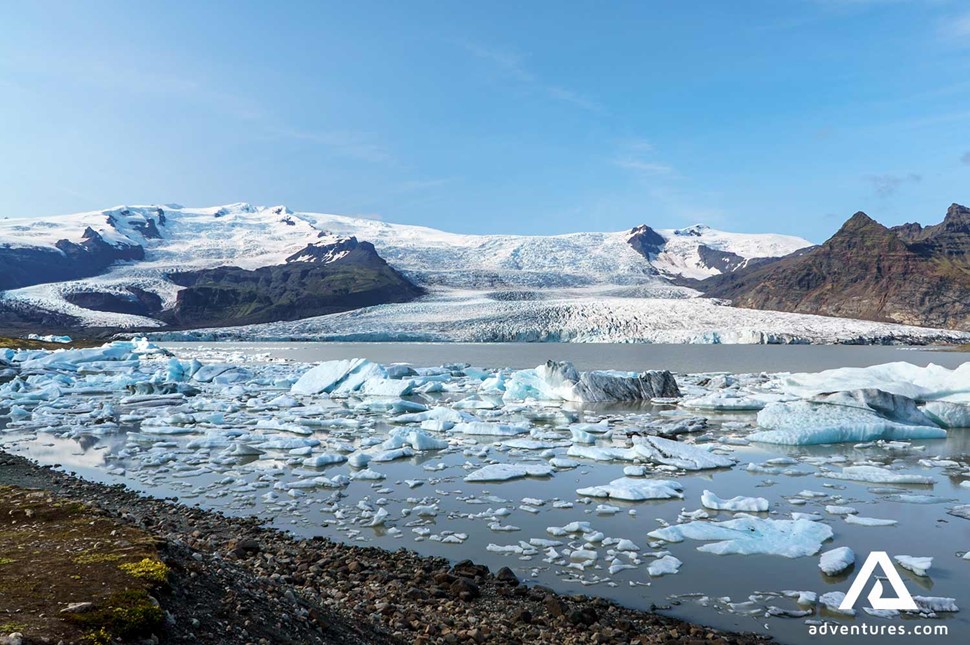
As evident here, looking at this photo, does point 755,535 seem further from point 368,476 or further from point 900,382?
point 900,382

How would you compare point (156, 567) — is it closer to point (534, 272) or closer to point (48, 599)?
point (48, 599)

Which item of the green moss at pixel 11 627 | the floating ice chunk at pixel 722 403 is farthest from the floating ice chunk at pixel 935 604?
the floating ice chunk at pixel 722 403

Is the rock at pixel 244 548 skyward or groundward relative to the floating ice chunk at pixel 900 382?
groundward

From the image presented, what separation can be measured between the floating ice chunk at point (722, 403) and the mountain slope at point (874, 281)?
8535 centimetres

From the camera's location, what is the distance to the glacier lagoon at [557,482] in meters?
6.22

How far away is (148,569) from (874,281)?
116m

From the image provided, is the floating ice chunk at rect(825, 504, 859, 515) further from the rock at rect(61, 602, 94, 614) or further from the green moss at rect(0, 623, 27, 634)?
the green moss at rect(0, 623, 27, 634)

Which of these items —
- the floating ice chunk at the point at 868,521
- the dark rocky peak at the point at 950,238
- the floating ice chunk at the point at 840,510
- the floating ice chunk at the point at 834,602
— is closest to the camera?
the floating ice chunk at the point at 834,602

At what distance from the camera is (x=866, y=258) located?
343 ft

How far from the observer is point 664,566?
636 centimetres

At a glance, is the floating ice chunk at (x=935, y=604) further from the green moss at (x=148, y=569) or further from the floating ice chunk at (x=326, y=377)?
the floating ice chunk at (x=326, y=377)

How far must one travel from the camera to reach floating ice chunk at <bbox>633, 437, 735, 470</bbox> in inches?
440

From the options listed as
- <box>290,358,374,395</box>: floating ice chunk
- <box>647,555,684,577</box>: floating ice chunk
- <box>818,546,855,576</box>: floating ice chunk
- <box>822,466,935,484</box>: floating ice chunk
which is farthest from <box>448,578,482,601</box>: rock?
<box>290,358,374,395</box>: floating ice chunk

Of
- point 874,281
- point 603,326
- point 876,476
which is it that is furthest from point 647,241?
point 876,476
